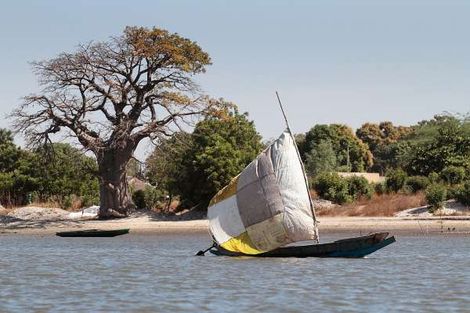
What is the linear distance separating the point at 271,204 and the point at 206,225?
73.4 feet

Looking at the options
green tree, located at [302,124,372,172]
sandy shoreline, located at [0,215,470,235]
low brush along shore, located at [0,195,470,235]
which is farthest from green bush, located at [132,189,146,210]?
green tree, located at [302,124,372,172]

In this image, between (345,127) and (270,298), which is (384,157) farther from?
(270,298)

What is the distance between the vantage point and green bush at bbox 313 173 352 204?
5850cm

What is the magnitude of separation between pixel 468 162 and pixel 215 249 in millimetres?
31483

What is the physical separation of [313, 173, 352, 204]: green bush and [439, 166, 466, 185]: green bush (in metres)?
6.25

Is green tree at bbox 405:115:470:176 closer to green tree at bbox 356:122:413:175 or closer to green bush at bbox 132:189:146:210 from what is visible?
green bush at bbox 132:189:146:210

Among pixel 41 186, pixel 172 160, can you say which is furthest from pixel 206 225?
pixel 41 186

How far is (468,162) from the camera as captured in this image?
6197 centimetres

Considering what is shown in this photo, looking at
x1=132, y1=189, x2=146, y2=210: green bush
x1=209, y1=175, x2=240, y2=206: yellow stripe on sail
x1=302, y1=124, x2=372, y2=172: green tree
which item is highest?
x1=302, y1=124, x2=372, y2=172: green tree

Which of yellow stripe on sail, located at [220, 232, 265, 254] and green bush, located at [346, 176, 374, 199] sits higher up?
green bush, located at [346, 176, 374, 199]

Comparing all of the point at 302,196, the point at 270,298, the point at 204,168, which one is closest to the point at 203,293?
the point at 270,298

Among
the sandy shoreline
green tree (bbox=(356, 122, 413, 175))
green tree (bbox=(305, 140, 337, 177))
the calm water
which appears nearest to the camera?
the calm water

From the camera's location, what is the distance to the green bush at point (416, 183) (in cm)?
5722

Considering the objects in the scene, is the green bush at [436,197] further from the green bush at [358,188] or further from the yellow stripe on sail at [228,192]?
the yellow stripe on sail at [228,192]
